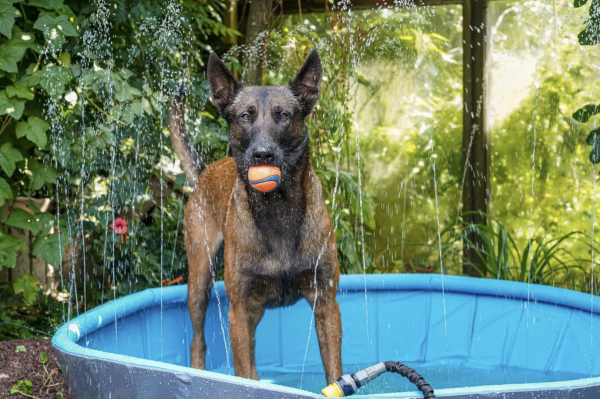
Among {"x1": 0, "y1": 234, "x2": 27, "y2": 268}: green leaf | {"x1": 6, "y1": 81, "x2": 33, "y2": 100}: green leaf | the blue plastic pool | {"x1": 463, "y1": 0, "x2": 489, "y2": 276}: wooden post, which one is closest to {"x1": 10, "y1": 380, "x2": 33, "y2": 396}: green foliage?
the blue plastic pool

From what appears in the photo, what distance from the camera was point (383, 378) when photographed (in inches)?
168

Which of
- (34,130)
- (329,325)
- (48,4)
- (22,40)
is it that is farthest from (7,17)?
(329,325)

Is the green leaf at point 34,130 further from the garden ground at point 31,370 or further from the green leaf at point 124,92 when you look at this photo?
the garden ground at point 31,370

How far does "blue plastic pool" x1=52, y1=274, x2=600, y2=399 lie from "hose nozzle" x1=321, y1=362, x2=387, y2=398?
1375 millimetres

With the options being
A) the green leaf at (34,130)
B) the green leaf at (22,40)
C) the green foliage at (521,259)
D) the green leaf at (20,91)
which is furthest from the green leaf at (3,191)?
the green foliage at (521,259)

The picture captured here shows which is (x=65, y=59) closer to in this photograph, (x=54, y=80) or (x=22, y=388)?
(x=54, y=80)

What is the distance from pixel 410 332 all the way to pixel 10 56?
2805 mm

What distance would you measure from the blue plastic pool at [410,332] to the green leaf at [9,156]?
106 cm

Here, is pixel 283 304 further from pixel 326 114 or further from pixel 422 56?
pixel 422 56

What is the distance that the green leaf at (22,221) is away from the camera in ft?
15.0

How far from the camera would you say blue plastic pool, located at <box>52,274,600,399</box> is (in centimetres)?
416

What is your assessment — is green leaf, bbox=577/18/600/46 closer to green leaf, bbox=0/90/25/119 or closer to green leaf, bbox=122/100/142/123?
green leaf, bbox=122/100/142/123

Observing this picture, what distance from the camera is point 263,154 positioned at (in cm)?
315

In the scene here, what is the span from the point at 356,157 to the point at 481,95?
1155 millimetres
